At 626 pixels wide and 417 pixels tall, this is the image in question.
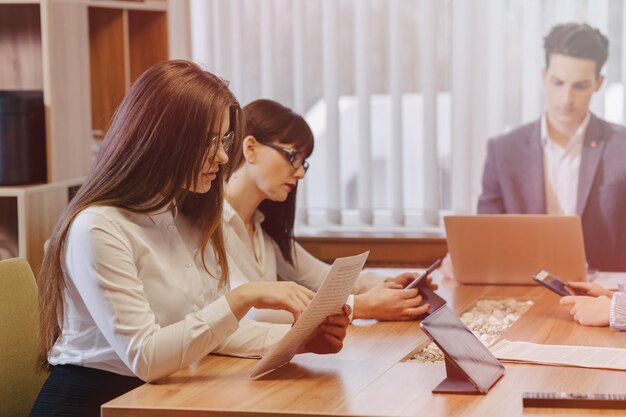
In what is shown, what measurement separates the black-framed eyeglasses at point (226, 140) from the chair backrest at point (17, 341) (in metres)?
0.67

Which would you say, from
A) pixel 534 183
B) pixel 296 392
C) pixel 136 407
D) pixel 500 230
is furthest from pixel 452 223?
pixel 136 407

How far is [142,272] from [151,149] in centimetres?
26

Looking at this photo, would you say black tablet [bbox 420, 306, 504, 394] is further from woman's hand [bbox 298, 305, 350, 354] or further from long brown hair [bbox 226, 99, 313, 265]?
long brown hair [bbox 226, 99, 313, 265]

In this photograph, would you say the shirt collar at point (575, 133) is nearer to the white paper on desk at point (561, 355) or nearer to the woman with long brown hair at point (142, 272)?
the white paper on desk at point (561, 355)

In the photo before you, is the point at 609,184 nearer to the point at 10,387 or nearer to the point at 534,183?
the point at 534,183

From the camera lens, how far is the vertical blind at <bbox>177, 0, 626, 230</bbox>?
378 cm

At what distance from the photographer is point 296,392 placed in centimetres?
174

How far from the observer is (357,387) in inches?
69.8

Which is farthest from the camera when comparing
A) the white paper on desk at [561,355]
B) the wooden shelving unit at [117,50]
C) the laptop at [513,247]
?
the wooden shelving unit at [117,50]

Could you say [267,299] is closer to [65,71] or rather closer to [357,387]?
[357,387]

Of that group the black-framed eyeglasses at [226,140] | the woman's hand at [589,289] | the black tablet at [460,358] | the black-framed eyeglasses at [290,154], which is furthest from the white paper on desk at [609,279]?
the black-framed eyeglasses at [226,140]

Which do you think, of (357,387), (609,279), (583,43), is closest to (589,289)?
(609,279)

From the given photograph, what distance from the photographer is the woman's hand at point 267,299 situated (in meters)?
1.84

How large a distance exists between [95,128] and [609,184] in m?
1.98
